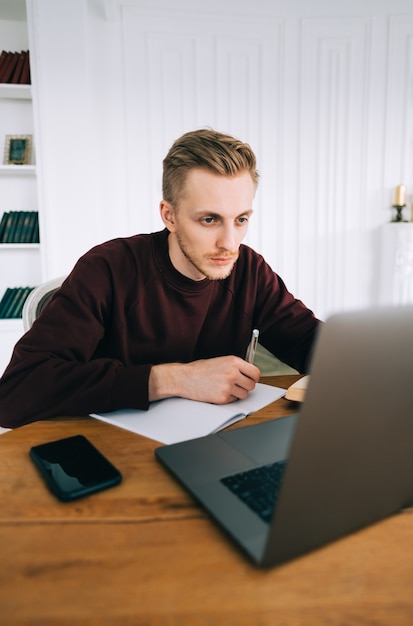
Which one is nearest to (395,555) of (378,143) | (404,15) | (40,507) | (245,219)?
(40,507)

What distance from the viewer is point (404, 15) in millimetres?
3068

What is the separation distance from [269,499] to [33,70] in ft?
9.41

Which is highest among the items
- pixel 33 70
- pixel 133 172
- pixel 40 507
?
pixel 33 70

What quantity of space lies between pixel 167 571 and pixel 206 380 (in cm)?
49

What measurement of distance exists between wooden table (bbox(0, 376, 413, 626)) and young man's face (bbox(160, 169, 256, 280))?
692mm

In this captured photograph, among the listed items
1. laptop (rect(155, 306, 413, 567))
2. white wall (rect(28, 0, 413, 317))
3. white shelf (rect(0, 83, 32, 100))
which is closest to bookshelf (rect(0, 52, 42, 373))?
white shelf (rect(0, 83, 32, 100))

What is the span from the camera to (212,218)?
3.71 feet

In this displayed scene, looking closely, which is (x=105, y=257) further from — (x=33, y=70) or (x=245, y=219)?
(x=33, y=70)

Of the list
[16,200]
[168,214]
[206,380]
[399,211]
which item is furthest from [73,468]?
[399,211]

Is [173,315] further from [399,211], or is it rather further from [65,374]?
[399,211]

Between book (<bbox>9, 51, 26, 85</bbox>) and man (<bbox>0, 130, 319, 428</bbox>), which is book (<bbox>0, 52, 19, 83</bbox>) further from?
man (<bbox>0, 130, 319, 428</bbox>)

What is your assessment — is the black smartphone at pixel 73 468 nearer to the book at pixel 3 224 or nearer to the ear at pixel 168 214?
the ear at pixel 168 214

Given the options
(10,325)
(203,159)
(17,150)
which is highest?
(17,150)

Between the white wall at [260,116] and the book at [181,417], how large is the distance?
2150 millimetres
